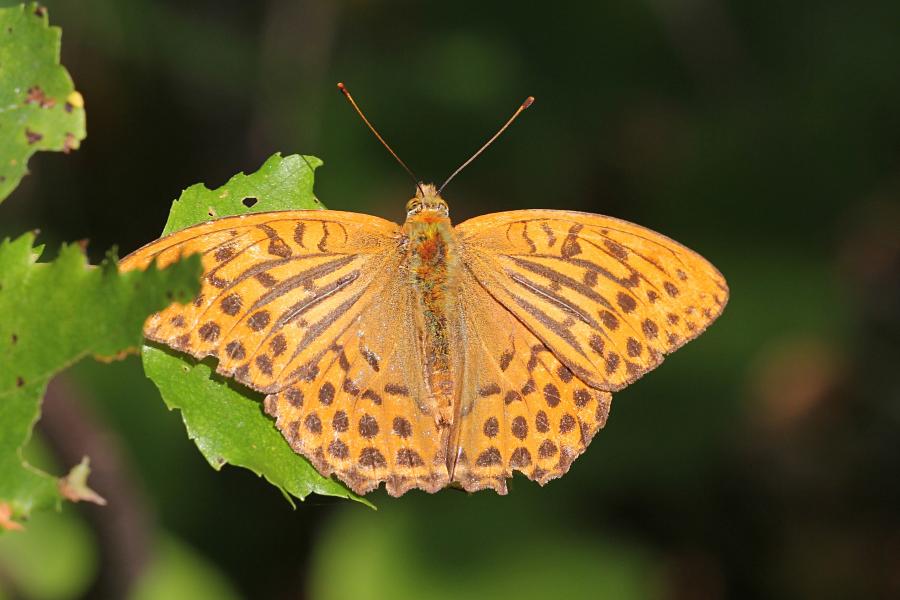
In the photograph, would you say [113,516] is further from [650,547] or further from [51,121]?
[650,547]

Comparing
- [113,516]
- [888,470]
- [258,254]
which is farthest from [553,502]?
[258,254]

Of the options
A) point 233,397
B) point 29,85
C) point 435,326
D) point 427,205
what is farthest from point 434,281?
point 29,85

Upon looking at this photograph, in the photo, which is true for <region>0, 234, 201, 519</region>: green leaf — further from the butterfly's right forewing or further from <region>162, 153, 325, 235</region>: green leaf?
<region>162, 153, 325, 235</region>: green leaf

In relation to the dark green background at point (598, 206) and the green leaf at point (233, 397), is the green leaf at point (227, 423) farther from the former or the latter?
the dark green background at point (598, 206)

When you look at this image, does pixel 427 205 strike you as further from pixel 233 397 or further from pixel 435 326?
pixel 233 397

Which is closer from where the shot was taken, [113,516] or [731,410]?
[113,516]

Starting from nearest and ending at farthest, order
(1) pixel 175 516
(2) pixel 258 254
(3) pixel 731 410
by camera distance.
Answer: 1. (2) pixel 258 254
2. (1) pixel 175 516
3. (3) pixel 731 410
